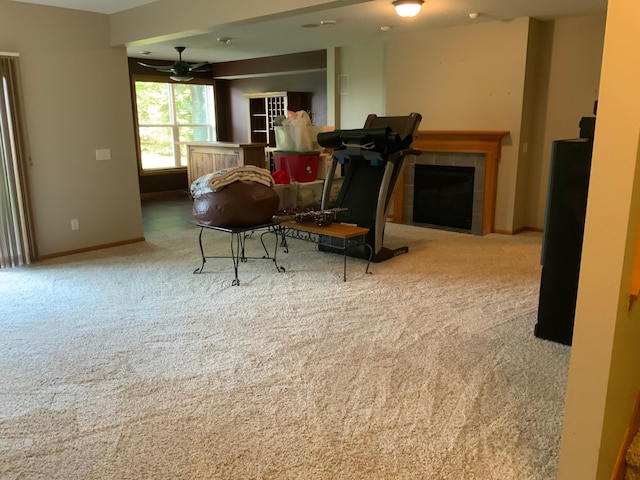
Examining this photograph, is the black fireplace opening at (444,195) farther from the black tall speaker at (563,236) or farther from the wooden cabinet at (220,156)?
the black tall speaker at (563,236)

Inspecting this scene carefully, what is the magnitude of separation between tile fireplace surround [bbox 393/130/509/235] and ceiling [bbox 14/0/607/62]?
4.23 feet

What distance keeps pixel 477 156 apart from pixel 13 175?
5.03m

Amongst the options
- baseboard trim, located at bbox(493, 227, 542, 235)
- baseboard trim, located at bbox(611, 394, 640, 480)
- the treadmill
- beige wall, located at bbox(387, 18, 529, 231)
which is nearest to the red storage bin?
the treadmill

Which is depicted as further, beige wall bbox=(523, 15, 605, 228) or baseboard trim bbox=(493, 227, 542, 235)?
baseboard trim bbox=(493, 227, 542, 235)

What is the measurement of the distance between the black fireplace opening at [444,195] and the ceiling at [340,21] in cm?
177

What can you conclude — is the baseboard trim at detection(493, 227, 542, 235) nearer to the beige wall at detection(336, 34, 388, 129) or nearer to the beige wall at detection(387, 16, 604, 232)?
the beige wall at detection(387, 16, 604, 232)

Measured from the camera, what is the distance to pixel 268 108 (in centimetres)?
965

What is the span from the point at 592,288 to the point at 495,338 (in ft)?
5.74

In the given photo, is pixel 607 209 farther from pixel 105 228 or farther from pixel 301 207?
pixel 105 228

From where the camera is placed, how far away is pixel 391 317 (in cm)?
352

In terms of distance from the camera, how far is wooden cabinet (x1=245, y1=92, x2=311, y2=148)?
29.7ft

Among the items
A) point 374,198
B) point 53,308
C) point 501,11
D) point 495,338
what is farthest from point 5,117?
point 501,11

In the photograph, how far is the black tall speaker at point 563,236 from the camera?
9.53 feet

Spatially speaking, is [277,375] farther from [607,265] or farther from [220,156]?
[220,156]
